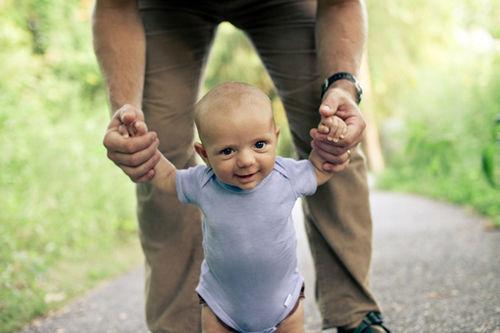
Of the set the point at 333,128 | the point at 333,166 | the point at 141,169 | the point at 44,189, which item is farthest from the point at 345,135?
the point at 44,189

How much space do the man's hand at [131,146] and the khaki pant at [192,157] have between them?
0.50 m

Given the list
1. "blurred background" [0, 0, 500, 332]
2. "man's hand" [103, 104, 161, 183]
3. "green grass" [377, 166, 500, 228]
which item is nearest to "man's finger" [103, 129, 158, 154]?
"man's hand" [103, 104, 161, 183]

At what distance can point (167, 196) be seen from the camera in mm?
2172

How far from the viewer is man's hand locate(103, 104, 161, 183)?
1580 mm

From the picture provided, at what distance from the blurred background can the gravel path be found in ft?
0.81

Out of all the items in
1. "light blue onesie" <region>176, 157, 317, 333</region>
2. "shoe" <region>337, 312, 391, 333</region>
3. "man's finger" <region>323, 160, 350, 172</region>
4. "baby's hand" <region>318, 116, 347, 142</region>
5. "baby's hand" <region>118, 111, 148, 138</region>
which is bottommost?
"shoe" <region>337, 312, 391, 333</region>

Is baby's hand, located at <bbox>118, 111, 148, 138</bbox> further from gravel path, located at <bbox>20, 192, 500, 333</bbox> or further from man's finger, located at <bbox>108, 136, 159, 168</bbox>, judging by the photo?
gravel path, located at <bbox>20, 192, 500, 333</bbox>

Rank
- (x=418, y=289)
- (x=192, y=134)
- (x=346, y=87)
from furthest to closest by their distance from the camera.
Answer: (x=418, y=289) < (x=192, y=134) < (x=346, y=87)

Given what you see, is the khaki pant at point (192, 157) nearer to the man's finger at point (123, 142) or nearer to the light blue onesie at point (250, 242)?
the light blue onesie at point (250, 242)

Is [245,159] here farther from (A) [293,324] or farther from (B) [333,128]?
(A) [293,324]

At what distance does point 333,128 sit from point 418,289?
6.12 ft

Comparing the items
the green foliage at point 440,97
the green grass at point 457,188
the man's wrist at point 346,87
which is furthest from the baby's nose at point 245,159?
the green grass at point 457,188

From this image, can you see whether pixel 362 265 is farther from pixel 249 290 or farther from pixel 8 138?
pixel 8 138

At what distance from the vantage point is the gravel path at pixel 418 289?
8.48 feet
